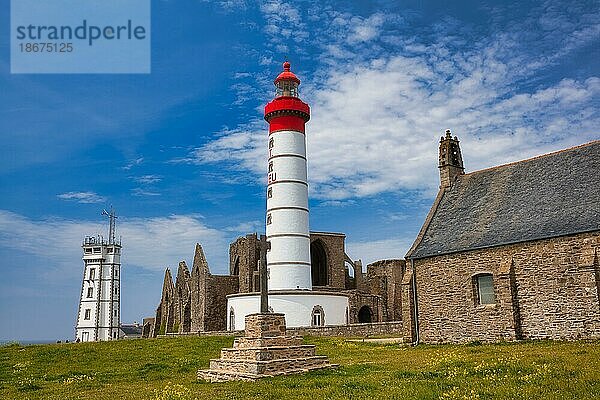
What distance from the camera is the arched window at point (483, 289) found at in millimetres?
24969

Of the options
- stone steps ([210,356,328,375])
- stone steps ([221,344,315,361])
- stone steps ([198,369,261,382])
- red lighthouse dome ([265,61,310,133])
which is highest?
red lighthouse dome ([265,61,310,133])

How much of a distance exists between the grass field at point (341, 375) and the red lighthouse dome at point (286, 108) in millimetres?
20768

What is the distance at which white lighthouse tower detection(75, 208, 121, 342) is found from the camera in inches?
2483

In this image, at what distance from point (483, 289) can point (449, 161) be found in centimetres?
886

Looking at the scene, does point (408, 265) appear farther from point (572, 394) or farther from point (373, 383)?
point (572, 394)

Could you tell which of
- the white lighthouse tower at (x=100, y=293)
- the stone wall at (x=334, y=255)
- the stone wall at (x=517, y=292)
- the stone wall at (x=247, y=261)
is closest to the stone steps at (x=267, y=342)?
the stone wall at (x=517, y=292)

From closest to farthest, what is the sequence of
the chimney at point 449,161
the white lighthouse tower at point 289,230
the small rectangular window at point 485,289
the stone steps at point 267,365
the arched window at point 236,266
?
the stone steps at point 267,365 → the small rectangular window at point 485,289 → the chimney at point 449,161 → the white lighthouse tower at point 289,230 → the arched window at point 236,266

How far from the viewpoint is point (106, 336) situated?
63.1 m

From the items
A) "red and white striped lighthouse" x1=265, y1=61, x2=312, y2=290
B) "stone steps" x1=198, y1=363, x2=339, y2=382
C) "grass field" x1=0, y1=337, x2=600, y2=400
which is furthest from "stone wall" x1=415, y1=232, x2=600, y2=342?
"red and white striped lighthouse" x1=265, y1=61, x2=312, y2=290

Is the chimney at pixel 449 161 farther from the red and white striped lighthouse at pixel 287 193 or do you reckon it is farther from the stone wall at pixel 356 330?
the red and white striped lighthouse at pixel 287 193

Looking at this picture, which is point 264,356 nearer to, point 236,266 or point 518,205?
point 518,205

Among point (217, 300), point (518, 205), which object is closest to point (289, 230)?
point (217, 300)

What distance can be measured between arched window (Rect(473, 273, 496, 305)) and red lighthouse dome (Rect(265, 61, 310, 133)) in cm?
2081

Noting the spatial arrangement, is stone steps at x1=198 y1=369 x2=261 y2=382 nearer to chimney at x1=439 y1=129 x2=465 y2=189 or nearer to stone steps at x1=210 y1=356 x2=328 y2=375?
stone steps at x1=210 y1=356 x2=328 y2=375
